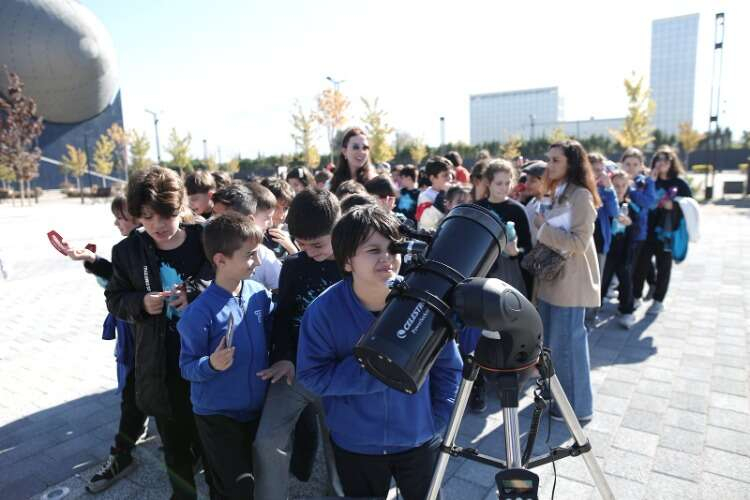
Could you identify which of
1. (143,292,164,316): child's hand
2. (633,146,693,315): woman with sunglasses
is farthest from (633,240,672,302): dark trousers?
(143,292,164,316): child's hand

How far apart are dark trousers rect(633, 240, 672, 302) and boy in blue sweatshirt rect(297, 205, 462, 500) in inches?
198

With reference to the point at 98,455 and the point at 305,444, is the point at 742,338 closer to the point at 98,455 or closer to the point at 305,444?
the point at 305,444

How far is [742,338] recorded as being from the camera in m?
4.93

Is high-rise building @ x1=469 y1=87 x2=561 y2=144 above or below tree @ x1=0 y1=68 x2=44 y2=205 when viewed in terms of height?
above

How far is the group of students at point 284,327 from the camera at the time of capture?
182cm

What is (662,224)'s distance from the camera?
592 cm

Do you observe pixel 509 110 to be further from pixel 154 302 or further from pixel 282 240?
pixel 154 302

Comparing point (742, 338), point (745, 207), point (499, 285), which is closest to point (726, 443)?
point (742, 338)

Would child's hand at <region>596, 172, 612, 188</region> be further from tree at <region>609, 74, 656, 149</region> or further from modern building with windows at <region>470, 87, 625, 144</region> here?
modern building with windows at <region>470, 87, 625, 144</region>

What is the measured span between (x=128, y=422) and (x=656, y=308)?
5.72 metres

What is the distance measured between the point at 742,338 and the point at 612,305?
5.23 ft

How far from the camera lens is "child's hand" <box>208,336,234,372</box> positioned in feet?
6.40

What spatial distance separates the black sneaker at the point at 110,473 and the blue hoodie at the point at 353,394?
1.83 meters

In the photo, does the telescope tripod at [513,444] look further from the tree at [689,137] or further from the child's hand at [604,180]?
the tree at [689,137]
